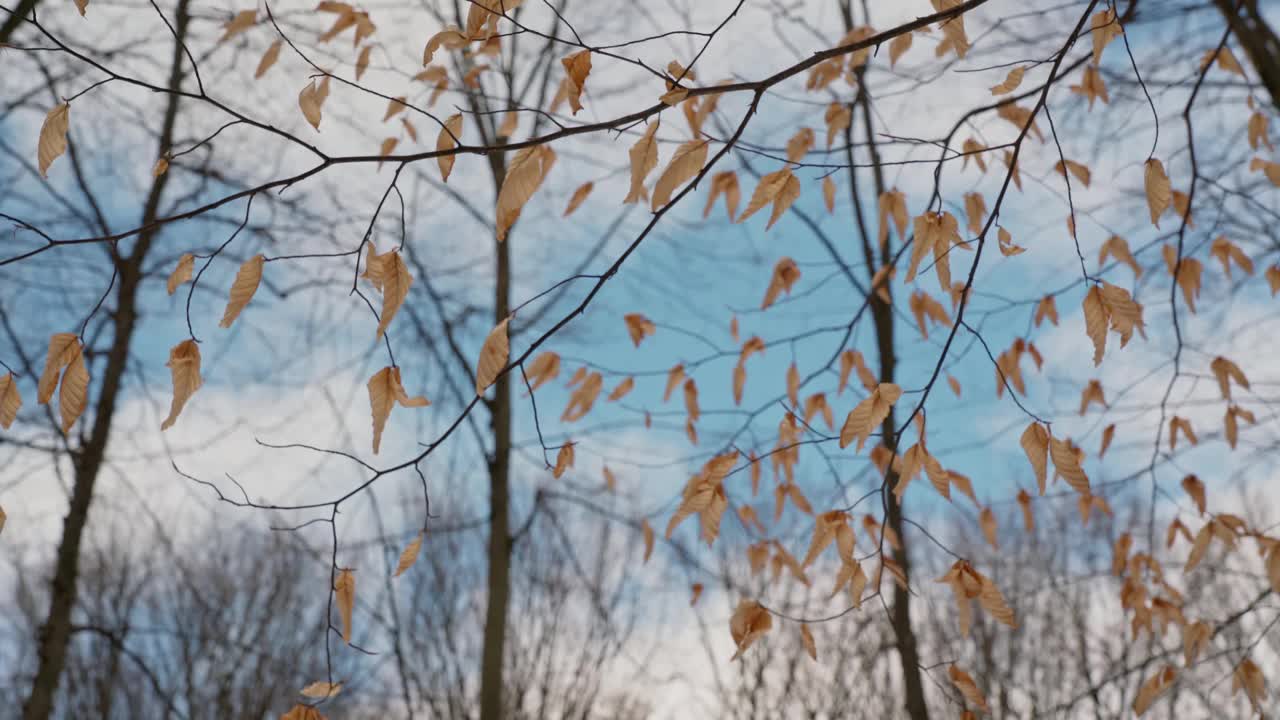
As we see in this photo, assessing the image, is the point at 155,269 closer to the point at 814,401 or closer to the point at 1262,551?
the point at 814,401

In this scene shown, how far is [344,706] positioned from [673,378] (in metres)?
4.11

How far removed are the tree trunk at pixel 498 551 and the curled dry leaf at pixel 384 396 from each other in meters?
1.46

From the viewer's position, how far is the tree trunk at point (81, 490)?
2922 millimetres

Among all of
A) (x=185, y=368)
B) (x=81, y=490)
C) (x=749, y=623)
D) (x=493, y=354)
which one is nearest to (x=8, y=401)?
(x=185, y=368)

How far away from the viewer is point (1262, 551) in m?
2.36

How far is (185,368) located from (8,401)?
0.86 feet

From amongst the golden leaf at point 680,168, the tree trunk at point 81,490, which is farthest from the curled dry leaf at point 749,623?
the tree trunk at point 81,490

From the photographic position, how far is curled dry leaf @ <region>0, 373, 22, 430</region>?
1.31 meters

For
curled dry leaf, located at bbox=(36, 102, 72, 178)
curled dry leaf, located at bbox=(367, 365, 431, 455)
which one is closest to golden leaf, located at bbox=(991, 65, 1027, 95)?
curled dry leaf, located at bbox=(367, 365, 431, 455)

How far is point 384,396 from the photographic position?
4.25ft

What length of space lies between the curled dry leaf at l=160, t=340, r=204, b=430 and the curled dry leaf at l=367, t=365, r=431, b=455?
242 mm

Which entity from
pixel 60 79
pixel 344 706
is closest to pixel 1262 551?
pixel 60 79

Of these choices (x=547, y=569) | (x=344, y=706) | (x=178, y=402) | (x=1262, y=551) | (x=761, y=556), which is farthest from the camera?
(x=344, y=706)

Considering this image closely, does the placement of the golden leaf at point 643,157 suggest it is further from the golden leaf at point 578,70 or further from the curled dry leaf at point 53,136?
the curled dry leaf at point 53,136
